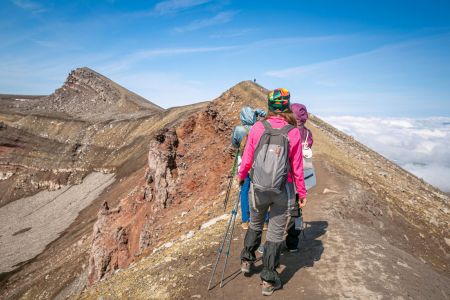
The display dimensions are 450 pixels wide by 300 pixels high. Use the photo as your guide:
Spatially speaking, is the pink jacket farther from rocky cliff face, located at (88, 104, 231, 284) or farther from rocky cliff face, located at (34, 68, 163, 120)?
rocky cliff face, located at (34, 68, 163, 120)

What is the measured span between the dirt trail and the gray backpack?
2.34 metres

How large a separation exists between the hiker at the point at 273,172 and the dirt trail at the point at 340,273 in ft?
2.20

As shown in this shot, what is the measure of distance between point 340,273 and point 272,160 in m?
3.26

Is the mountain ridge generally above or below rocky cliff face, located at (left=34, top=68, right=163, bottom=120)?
below

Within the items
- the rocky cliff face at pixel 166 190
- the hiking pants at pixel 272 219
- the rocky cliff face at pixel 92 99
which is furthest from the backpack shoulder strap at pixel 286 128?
the rocky cliff face at pixel 92 99

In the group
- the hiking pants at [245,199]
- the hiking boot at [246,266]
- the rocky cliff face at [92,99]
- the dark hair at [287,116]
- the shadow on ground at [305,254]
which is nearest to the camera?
the dark hair at [287,116]

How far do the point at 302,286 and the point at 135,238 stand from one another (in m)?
19.1

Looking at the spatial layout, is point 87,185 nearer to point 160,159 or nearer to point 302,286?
point 160,159

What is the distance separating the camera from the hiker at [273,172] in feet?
17.3

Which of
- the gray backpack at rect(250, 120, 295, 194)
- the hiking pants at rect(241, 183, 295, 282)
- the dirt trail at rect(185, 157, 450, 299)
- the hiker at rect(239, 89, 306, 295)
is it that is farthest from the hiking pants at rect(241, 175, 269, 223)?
the gray backpack at rect(250, 120, 295, 194)

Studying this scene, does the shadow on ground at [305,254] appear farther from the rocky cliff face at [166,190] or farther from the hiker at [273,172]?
the rocky cliff face at [166,190]

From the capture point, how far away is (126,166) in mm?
67125

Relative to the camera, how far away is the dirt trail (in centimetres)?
600

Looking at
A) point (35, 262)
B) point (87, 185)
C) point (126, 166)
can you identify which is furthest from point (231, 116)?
point (87, 185)
